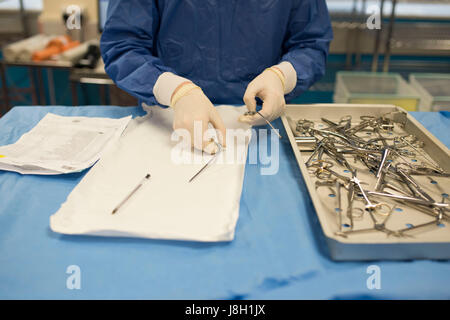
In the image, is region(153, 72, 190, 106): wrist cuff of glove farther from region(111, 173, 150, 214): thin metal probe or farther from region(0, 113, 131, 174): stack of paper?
region(111, 173, 150, 214): thin metal probe

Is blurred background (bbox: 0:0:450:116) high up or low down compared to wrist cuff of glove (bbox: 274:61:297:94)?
down

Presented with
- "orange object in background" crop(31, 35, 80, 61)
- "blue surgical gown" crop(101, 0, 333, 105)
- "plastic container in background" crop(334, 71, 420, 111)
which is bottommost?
"plastic container in background" crop(334, 71, 420, 111)

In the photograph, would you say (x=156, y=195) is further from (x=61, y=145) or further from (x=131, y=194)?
(x=61, y=145)

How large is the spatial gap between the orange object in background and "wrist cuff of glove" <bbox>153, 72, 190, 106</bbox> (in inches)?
65.2

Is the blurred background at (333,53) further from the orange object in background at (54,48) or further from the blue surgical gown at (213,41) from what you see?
the blue surgical gown at (213,41)

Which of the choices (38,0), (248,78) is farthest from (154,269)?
(38,0)

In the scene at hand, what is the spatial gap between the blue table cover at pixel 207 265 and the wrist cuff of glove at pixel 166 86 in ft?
1.35

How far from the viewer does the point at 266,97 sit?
106 centimetres

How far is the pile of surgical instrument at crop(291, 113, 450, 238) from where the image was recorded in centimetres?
72

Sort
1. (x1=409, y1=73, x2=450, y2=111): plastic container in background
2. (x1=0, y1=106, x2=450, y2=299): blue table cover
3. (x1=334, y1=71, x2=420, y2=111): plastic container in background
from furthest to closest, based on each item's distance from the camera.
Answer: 1. (x1=334, y1=71, x2=420, y2=111): plastic container in background
2. (x1=409, y1=73, x2=450, y2=111): plastic container in background
3. (x1=0, y1=106, x2=450, y2=299): blue table cover

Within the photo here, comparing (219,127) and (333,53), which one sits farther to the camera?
(333,53)

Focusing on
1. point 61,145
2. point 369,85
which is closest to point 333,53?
point 369,85

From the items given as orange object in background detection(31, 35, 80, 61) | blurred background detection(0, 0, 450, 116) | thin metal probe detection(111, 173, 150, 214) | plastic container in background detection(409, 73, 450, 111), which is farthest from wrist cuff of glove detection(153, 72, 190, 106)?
orange object in background detection(31, 35, 80, 61)

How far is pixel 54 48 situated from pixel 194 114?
1.91m
